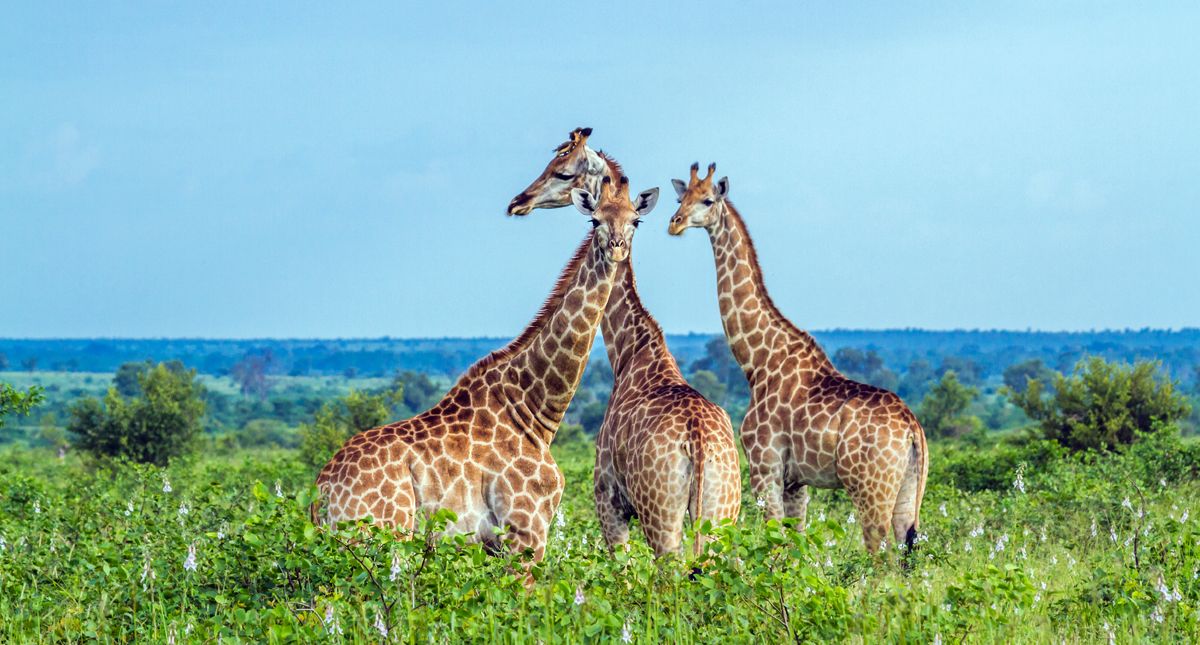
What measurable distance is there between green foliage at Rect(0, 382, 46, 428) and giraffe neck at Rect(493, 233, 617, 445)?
18.0ft

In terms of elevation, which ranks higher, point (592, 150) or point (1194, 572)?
point (592, 150)

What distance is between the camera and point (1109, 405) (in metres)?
22.1

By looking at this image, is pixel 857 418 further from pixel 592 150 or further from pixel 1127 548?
pixel 592 150

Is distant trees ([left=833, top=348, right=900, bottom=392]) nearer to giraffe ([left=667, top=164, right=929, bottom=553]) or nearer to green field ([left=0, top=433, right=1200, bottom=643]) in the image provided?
giraffe ([left=667, top=164, right=929, bottom=553])

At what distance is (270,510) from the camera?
820 centimetres

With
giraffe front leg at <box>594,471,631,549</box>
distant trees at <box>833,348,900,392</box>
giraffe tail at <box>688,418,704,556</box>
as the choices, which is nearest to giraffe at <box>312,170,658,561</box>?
giraffe tail at <box>688,418,704,556</box>

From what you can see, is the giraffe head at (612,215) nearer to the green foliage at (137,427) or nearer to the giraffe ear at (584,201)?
the giraffe ear at (584,201)

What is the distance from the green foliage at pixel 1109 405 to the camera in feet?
71.6

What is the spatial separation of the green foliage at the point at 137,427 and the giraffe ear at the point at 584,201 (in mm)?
21047

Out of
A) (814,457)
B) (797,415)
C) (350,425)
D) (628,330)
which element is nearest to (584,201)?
(628,330)

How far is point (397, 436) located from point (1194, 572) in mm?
5526

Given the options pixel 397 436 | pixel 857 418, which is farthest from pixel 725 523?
pixel 857 418

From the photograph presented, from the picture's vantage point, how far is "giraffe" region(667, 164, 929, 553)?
35.6 feet

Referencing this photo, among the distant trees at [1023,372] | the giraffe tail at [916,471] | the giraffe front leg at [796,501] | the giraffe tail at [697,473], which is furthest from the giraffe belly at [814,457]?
the distant trees at [1023,372]
